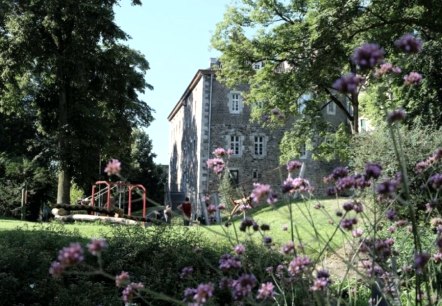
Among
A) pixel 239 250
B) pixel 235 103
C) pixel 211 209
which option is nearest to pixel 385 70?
pixel 239 250

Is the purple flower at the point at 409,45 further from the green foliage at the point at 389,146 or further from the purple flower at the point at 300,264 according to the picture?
the green foliage at the point at 389,146

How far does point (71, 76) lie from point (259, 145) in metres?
17.5

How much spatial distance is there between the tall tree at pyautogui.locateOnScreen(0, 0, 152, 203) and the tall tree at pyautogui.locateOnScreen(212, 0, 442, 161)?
17.8 ft

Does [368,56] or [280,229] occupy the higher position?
[368,56]

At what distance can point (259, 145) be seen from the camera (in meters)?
39.8

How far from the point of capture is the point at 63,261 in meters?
2.05

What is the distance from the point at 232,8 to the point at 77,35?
7.25m

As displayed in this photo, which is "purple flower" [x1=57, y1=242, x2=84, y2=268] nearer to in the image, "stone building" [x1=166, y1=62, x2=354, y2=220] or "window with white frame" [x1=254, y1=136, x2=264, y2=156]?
"stone building" [x1=166, y1=62, x2=354, y2=220]

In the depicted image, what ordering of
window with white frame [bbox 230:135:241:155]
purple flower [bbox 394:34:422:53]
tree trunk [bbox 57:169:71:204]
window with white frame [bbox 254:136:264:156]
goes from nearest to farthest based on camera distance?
purple flower [bbox 394:34:422:53], tree trunk [bbox 57:169:71:204], window with white frame [bbox 230:135:241:155], window with white frame [bbox 254:136:264:156]

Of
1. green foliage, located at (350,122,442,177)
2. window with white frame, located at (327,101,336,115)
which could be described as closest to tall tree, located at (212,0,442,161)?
green foliage, located at (350,122,442,177)

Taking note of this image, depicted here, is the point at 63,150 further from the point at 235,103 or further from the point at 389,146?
the point at 235,103

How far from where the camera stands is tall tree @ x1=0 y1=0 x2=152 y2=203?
966 inches

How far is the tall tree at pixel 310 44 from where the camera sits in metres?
14.8

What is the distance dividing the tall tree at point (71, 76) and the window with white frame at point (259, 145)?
40.7 ft
